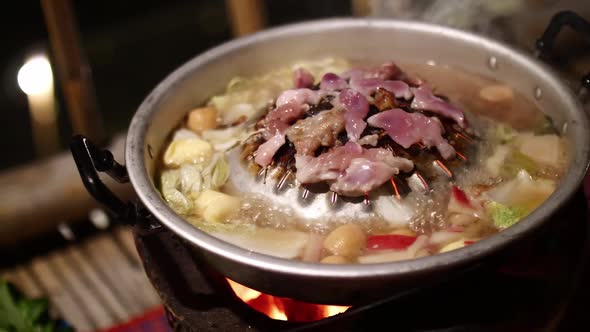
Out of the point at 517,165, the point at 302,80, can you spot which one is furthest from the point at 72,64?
the point at 517,165

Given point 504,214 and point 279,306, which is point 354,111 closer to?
point 504,214

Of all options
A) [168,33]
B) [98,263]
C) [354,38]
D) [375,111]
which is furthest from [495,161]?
[168,33]

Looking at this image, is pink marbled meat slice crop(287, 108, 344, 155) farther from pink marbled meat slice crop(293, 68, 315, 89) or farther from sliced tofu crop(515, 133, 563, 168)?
sliced tofu crop(515, 133, 563, 168)

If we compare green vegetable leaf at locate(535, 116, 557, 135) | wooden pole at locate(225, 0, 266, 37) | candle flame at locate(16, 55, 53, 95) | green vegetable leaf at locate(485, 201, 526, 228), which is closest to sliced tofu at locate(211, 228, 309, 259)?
green vegetable leaf at locate(485, 201, 526, 228)

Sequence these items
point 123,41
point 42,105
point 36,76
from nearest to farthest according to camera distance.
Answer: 1. point 42,105
2. point 36,76
3. point 123,41

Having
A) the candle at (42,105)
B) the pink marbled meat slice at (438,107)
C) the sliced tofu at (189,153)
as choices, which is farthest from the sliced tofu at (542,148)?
the candle at (42,105)

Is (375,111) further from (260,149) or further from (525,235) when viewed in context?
(525,235)
